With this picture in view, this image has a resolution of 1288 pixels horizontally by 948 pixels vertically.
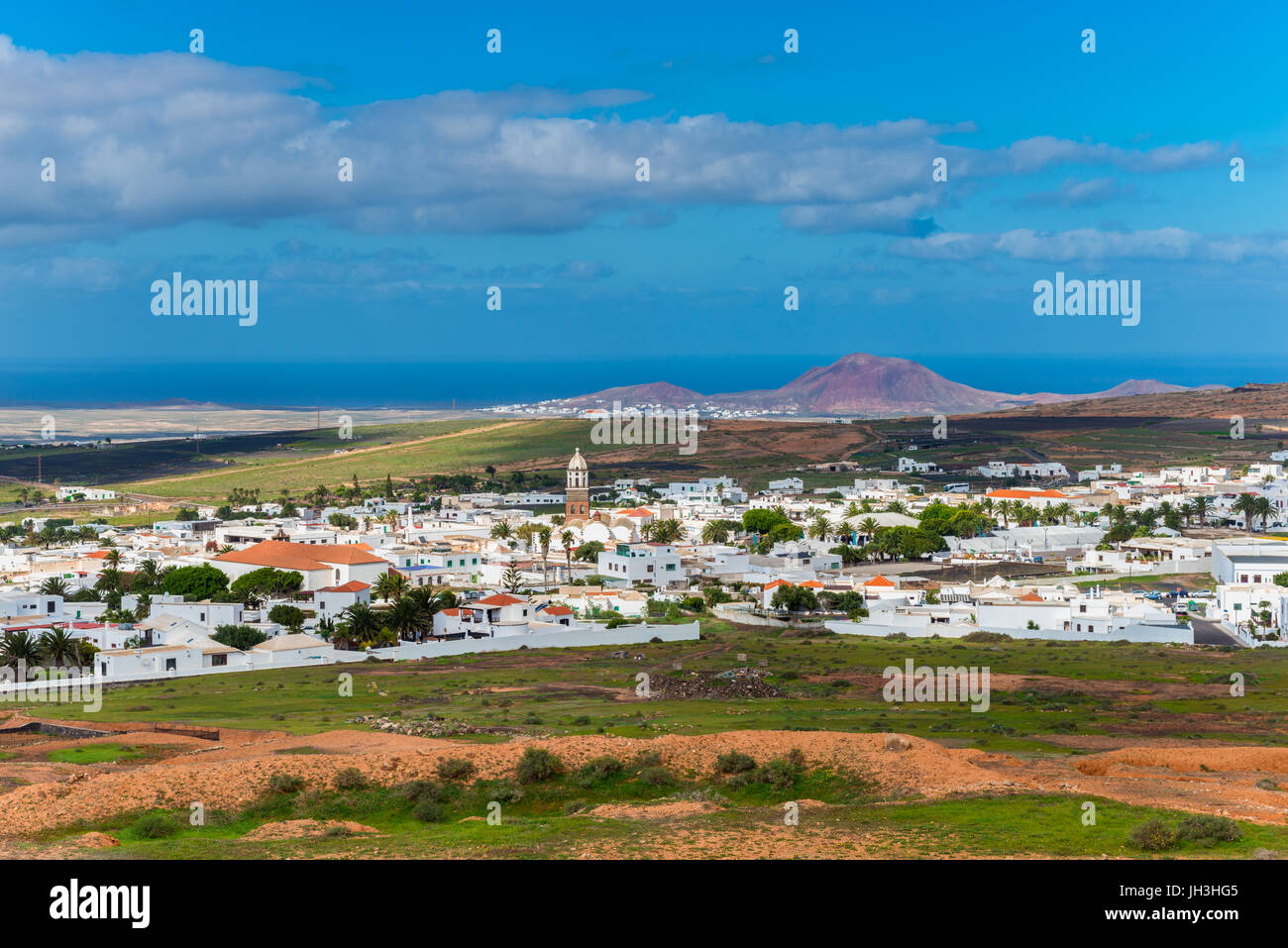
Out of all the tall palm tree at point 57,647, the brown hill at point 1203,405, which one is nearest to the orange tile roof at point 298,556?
the tall palm tree at point 57,647

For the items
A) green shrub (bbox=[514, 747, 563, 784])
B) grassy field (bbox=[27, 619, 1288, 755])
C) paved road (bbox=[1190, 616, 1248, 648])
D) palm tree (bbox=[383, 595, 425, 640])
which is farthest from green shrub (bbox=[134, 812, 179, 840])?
paved road (bbox=[1190, 616, 1248, 648])

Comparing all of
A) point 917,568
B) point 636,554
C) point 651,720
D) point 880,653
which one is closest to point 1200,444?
point 917,568

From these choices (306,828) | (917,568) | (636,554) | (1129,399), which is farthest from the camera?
(1129,399)

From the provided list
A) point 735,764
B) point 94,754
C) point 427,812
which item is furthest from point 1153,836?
point 94,754

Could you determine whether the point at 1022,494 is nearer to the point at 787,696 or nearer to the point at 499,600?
the point at 499,600

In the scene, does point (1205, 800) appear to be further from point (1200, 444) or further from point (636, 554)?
point (1200, 444)
